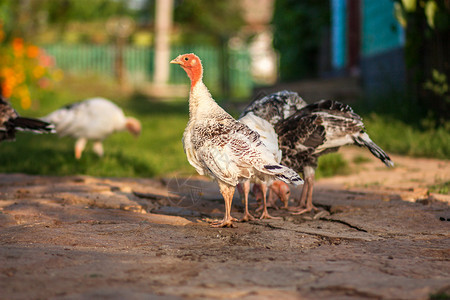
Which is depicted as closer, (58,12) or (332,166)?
(332,166)

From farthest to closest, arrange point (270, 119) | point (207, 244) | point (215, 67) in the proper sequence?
point (215, 67), point (270, 119), point (207, 244)

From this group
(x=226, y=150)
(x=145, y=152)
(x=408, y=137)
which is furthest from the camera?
(x=145, y=152)

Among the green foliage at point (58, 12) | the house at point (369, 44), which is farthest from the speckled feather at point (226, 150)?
the green foliage at point (58, 12)

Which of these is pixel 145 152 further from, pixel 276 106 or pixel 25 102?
pixel 25 102

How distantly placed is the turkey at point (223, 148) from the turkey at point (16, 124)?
89.3 inches

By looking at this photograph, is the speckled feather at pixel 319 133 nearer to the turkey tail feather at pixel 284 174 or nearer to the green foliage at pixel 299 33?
the turkey tail feather at pixel 284 174

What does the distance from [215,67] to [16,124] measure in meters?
21.0

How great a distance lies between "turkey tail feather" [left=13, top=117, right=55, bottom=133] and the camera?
5.91 meters

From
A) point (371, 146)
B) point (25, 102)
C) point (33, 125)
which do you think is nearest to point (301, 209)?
point (371, 146)

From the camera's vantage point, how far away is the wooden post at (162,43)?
24.2 meters

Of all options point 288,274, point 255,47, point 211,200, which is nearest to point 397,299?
point 288,274

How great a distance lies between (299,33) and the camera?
605 inches

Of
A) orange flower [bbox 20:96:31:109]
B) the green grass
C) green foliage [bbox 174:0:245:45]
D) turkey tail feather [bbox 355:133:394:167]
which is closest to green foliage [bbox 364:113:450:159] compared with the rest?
the green grass

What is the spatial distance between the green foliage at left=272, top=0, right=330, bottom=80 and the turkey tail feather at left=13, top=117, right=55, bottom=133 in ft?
33.4
